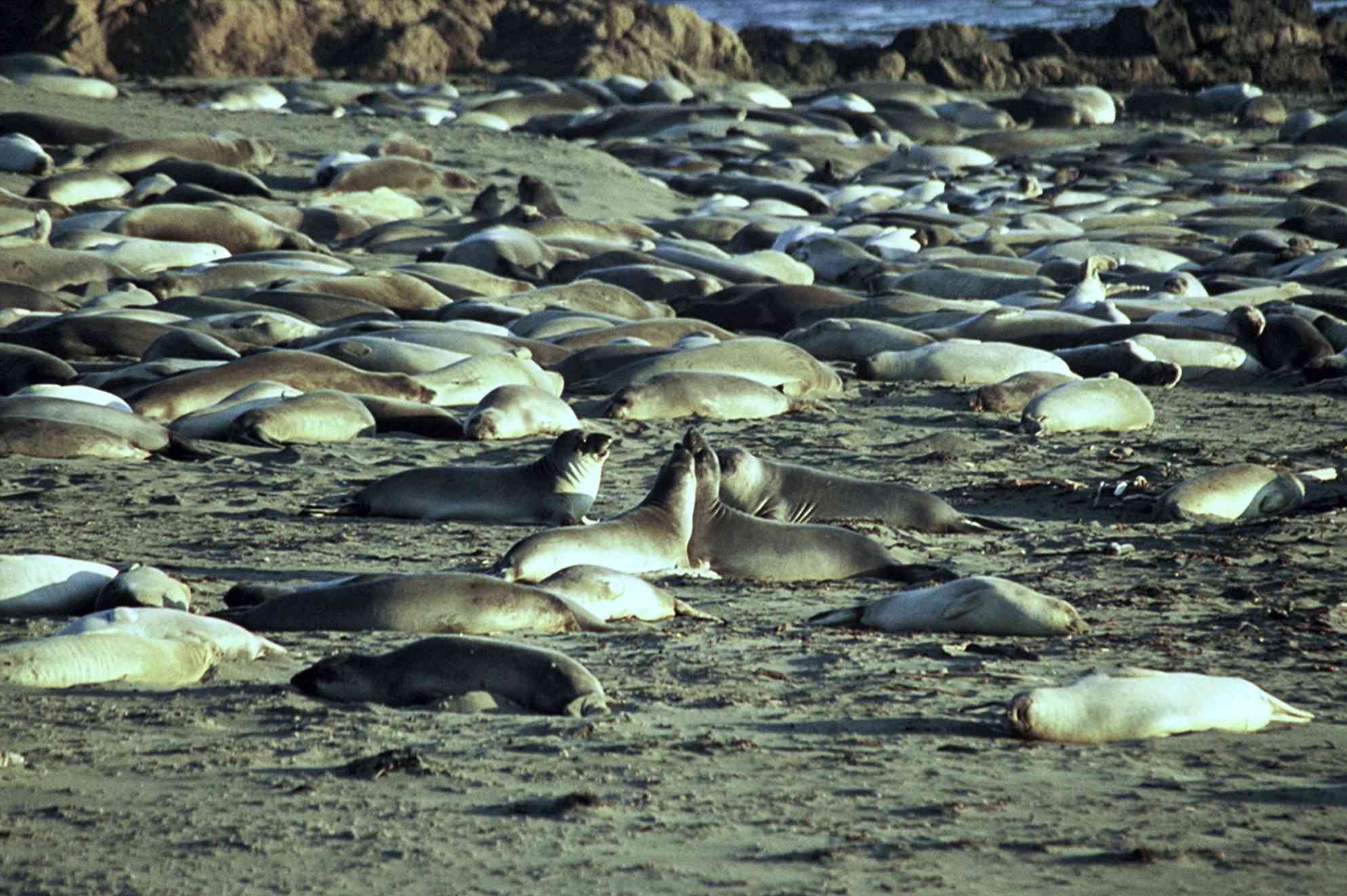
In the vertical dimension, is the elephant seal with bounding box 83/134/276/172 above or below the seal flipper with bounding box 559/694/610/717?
below

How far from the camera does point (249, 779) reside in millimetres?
2664

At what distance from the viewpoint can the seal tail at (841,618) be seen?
396cm

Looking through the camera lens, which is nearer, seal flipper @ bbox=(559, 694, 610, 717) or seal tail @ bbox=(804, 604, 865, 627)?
seal flipper @ bbox=(559, 694, 610, 717)

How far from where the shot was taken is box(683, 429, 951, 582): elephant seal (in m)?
4.55

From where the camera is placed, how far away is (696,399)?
22.5ft

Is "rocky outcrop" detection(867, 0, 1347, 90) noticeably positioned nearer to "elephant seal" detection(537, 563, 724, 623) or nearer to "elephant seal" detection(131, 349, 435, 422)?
"elephant seal" detection(131, 349, 435, 422)

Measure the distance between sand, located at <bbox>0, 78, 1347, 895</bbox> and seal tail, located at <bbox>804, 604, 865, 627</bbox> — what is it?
2.4 inches

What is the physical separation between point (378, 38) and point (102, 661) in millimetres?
23052

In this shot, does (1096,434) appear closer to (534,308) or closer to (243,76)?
(534,308)

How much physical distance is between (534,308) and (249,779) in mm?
6633

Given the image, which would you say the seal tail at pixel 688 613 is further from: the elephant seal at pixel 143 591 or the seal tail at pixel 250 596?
the elephant seal at pixel 143 591

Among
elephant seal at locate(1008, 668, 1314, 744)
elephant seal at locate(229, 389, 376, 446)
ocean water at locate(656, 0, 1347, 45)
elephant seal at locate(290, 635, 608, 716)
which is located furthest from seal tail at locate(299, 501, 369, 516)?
ocean water at locate(656, 0, 1347, 45)

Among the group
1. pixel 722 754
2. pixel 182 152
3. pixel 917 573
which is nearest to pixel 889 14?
pixel 182 152

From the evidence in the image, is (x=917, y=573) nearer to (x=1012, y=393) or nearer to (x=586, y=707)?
(x=586, y=707)
